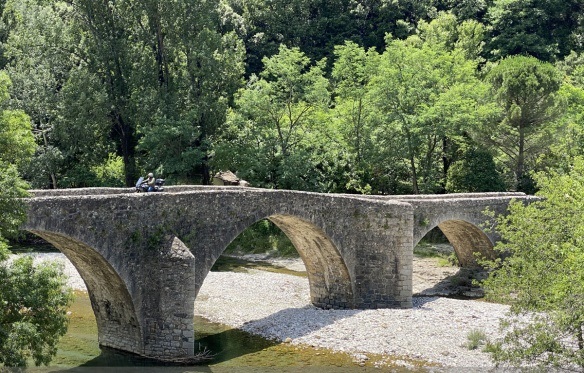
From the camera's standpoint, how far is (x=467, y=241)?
132 feet

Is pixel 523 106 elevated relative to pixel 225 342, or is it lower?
elevated

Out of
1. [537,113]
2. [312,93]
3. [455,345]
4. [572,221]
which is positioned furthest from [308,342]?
[537,113]

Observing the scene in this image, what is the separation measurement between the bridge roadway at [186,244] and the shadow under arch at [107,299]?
0.04m

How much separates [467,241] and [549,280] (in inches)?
810

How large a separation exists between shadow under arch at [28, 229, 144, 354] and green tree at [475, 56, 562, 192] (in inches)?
1104

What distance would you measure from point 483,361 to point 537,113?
24.8 m

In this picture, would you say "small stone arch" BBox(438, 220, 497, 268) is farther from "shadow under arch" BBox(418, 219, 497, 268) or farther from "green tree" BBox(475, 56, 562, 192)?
"green tree" BBox(475, 56, 562, 192)

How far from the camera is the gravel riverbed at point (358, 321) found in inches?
1011

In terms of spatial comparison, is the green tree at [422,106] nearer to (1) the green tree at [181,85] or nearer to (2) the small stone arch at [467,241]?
(2) the small stone arch at [467,241]

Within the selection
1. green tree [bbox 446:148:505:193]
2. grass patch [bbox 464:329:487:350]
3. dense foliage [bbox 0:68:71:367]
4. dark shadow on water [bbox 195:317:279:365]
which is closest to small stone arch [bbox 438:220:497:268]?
green tree [bbox 446:148:505:193]

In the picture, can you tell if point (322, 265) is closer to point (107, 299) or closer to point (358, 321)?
point (358, 321)

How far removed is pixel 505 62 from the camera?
47312mm

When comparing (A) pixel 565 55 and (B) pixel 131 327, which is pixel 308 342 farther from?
(A) pixel 565 55

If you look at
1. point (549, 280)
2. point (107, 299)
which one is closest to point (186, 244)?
point (107, 299)
